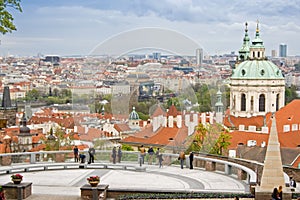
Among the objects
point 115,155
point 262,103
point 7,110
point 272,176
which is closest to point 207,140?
point 115,155

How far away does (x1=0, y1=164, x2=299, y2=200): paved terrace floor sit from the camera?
1703cm

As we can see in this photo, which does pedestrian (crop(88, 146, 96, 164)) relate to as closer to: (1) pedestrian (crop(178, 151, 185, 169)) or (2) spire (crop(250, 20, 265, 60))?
(1) pedestrian (crop(178, 151, 185, 169))

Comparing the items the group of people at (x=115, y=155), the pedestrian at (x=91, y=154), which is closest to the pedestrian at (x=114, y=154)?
the group of people at (x=115, y=155)

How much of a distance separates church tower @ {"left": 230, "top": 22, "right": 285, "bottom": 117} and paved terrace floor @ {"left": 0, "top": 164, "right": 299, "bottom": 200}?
5622 cm

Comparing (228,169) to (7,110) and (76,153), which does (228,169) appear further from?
(7,110)

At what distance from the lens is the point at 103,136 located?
20.3 metres

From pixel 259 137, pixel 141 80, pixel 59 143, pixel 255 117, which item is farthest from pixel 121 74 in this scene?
pixel 255 117

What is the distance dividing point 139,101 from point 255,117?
176ft

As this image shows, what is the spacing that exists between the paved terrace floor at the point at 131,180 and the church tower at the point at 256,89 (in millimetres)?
56225

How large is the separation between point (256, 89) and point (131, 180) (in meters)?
59.4

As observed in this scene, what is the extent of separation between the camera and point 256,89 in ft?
250

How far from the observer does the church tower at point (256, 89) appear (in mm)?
75625

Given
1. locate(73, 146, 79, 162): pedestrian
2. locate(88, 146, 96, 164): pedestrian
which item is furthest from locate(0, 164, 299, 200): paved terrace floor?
locate(73, 146, 79, 162): pedestrian

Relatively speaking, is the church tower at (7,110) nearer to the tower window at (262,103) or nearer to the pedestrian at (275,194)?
the tower window at (262,103)
